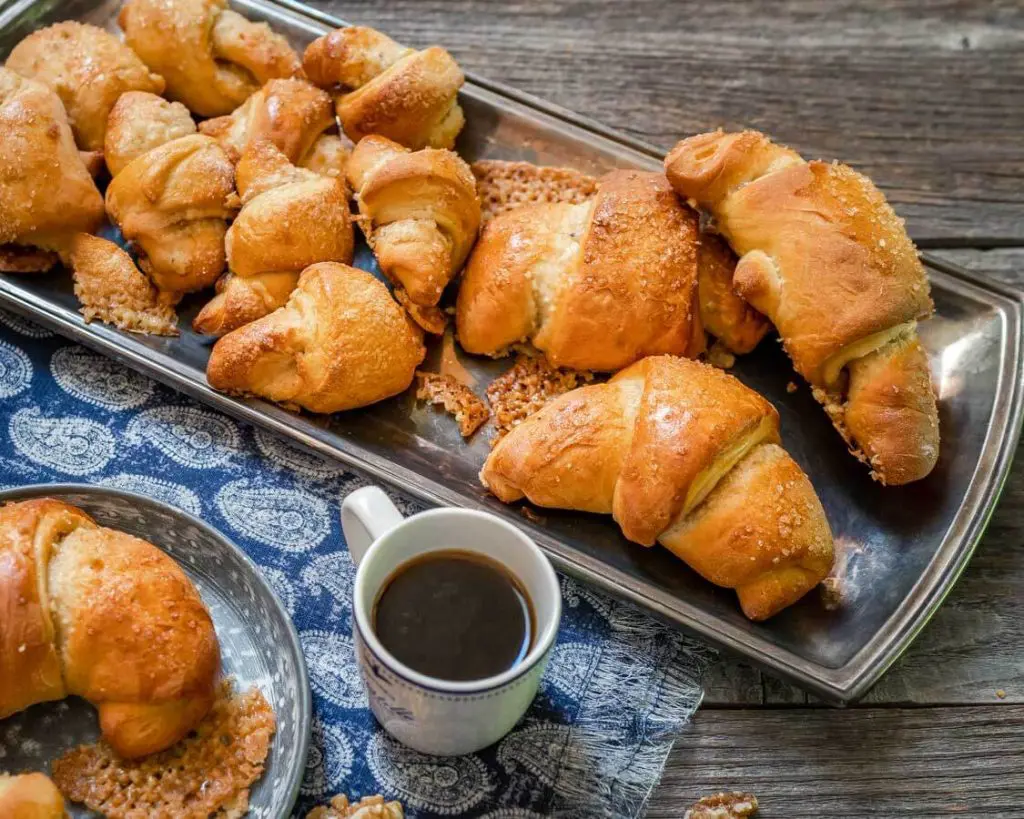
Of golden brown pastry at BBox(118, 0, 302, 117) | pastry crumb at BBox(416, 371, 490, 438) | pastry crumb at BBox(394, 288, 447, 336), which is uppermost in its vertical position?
golden brown pastry at BBox(118, 0, 302, 117)

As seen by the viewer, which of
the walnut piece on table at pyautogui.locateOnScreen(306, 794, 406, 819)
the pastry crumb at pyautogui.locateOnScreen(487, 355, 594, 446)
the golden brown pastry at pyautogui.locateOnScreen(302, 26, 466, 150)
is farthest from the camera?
the golden brown pastry at pyautogui.locateOnScreen(302, 26, 466, 150)

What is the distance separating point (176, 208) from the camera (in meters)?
1.75

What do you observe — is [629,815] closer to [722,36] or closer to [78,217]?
[78,217]

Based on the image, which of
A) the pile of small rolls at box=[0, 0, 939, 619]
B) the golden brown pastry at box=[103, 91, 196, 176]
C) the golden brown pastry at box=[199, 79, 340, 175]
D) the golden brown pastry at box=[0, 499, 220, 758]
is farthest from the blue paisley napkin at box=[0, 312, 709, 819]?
the golden brown pastry at box=[199, 79, 340, 175]

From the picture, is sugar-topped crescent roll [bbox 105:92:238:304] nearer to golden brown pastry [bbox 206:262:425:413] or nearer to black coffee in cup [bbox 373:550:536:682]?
golden brown pastry [bbox 206:262:425:413]

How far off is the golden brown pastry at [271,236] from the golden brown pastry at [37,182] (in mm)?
278

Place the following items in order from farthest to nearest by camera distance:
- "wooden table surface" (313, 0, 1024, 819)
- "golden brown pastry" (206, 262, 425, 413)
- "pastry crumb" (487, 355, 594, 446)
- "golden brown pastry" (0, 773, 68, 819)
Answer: "wooden table surface" (313, 0, 1024, 819) < "pastry crumb" (487, 355, 594, 446) < "golden brown pastry" (206, 262, 425, 413) < "golden brown pastry" (0, 773, 68, 819)

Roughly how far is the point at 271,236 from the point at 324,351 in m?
0.24

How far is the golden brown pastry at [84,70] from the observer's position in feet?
6.18

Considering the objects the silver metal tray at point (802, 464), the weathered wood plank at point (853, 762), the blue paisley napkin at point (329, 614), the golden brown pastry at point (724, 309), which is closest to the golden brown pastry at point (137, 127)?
the silver metal tray at point (802, 464)

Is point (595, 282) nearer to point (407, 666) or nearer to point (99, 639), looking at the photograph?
point (407, 666)

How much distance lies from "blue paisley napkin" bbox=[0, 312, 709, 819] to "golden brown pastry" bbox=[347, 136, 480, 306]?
364 millimetres

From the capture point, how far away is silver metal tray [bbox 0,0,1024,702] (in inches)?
59.9

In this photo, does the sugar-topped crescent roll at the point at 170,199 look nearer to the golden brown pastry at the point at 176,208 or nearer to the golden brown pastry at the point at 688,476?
the golden brown pastry at the point at 176,208
